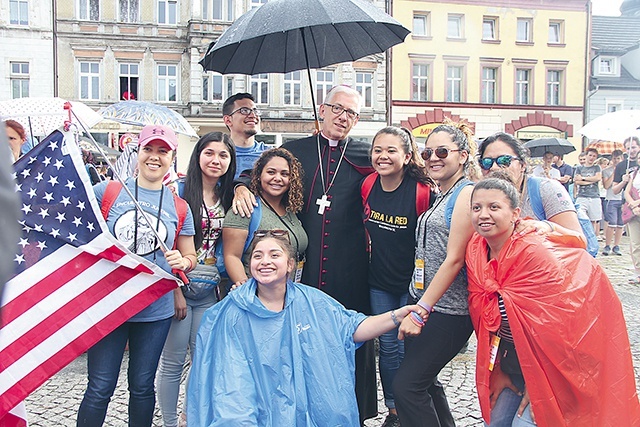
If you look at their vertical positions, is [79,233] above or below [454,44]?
below

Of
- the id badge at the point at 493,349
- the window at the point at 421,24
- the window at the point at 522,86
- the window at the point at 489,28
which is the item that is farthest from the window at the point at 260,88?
the id badge at the point at 493,349

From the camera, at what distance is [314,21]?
3.52 metres

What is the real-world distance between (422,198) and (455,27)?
25493 mm

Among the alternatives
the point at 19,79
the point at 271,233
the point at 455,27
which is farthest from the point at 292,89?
the point at 271,233

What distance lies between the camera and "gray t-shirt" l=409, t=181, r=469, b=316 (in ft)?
9.85

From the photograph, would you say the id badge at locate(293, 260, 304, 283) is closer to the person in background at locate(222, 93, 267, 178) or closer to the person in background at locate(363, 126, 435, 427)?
the person in background at locate(363, 126, 435, 427)

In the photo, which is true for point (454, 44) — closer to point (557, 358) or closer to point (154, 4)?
point (154, 4)

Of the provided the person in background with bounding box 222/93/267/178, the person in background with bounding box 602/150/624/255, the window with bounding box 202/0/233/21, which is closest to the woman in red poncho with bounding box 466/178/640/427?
the person in background with bounding box 222/93/267/178

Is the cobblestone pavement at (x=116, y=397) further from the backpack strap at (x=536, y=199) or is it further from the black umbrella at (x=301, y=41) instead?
the black umbrella at (x=301, y=41)

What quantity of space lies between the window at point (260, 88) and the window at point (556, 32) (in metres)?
14.3

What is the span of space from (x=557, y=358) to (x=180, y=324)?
2112 mm

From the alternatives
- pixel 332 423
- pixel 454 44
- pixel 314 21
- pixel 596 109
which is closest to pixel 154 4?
pixel 454 44

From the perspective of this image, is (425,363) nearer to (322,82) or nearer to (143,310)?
(143,310)

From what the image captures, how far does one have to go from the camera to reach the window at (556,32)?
90.2 feet
